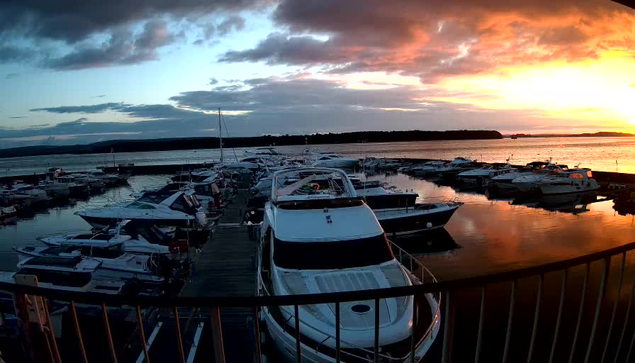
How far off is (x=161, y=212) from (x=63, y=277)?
327 inches

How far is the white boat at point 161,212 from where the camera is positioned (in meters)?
20.6

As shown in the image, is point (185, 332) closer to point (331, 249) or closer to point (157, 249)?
point (331, 249)

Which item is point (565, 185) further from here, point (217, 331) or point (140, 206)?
point (217, 331)

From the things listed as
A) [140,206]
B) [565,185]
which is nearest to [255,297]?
[140,206]

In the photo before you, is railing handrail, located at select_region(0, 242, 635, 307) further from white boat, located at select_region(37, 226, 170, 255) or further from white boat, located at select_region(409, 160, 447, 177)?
white boat, located at select_region(409, 160, 447, 177)

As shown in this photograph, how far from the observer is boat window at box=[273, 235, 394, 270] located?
26.4 ft

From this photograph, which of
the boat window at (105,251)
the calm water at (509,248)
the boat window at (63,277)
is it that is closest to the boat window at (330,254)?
the calm water at (509,248)

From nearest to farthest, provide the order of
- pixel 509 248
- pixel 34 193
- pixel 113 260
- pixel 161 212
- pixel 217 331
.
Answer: pixel 217 331 < pixel 113 260 < pixel 161 212 < pixel 509 248 < pixel 34 193

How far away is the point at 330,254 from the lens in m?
8.16

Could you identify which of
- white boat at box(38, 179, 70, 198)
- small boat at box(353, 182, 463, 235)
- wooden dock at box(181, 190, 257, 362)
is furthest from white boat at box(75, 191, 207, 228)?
white boat at box(38, 179, 70, 198)

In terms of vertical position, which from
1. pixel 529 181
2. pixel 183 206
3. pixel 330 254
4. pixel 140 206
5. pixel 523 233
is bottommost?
pixel 523 233

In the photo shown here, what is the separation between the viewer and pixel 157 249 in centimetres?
1584

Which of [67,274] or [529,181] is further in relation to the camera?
[529,181]

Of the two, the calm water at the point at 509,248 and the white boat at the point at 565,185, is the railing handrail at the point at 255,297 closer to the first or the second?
the calm water at the point at 509,248
